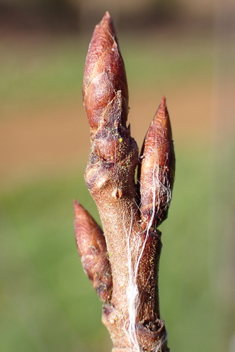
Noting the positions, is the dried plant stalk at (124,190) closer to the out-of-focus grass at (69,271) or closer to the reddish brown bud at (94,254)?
the reddish brown bud at (94,254)

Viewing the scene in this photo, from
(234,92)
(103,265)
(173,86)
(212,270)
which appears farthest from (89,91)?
(173,86)

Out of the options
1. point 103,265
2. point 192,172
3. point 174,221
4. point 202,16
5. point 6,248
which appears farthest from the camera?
point 202,16

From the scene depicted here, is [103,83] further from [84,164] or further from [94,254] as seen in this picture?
[84,164]

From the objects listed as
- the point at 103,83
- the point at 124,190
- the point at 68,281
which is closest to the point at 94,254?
the point at 124,190

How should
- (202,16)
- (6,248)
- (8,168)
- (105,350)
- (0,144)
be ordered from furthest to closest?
(202,16) < (0,144) < (8,168) < (6,248) < (105,350)

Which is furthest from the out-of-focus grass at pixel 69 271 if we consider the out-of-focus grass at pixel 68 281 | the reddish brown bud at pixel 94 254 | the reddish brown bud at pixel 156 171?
the reddish brown bud at pixel 156 171

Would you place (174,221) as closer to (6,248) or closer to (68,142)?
(6,248)
